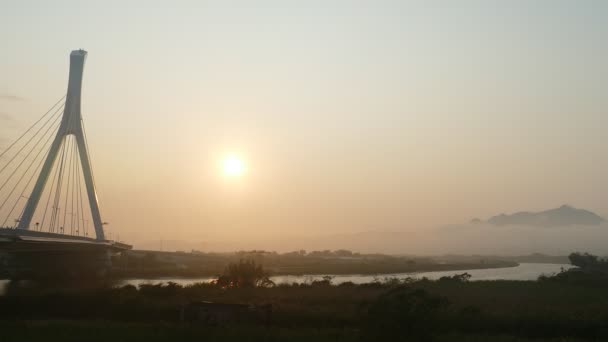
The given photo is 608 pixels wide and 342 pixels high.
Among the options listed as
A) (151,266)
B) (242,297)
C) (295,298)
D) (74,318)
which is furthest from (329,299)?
(151,266)

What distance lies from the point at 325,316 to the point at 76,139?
3612 cm

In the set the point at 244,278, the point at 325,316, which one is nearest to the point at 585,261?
the point at 244,278

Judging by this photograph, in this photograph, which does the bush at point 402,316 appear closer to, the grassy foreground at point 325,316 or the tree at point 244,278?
the grassy foreground at point 325,316

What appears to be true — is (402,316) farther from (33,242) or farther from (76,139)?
(76,139)

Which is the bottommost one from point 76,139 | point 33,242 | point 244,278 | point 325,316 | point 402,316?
point 325,316

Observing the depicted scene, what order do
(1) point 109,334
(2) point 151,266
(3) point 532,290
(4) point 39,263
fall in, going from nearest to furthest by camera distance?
(1) point 109,334
(3) point 532,290
(4) point 39,263
(2) point 151,266

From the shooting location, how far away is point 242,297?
4269 cm

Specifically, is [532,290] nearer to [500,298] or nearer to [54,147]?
[500,298]

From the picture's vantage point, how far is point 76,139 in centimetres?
5800

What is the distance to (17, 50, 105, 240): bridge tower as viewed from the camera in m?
52.9

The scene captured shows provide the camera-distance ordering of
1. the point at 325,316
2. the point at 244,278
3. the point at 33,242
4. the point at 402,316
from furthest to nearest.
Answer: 1. the point at 244,278
2. the point at 33,242
3. the point at 325,316
4. the point at 402,316

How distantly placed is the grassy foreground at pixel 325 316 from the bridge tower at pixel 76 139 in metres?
9.23

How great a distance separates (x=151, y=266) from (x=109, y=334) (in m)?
73.6

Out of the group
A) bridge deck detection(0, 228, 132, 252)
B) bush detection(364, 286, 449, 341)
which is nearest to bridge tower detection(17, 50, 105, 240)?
bridge deck detection(0, 228, 132, 252)
